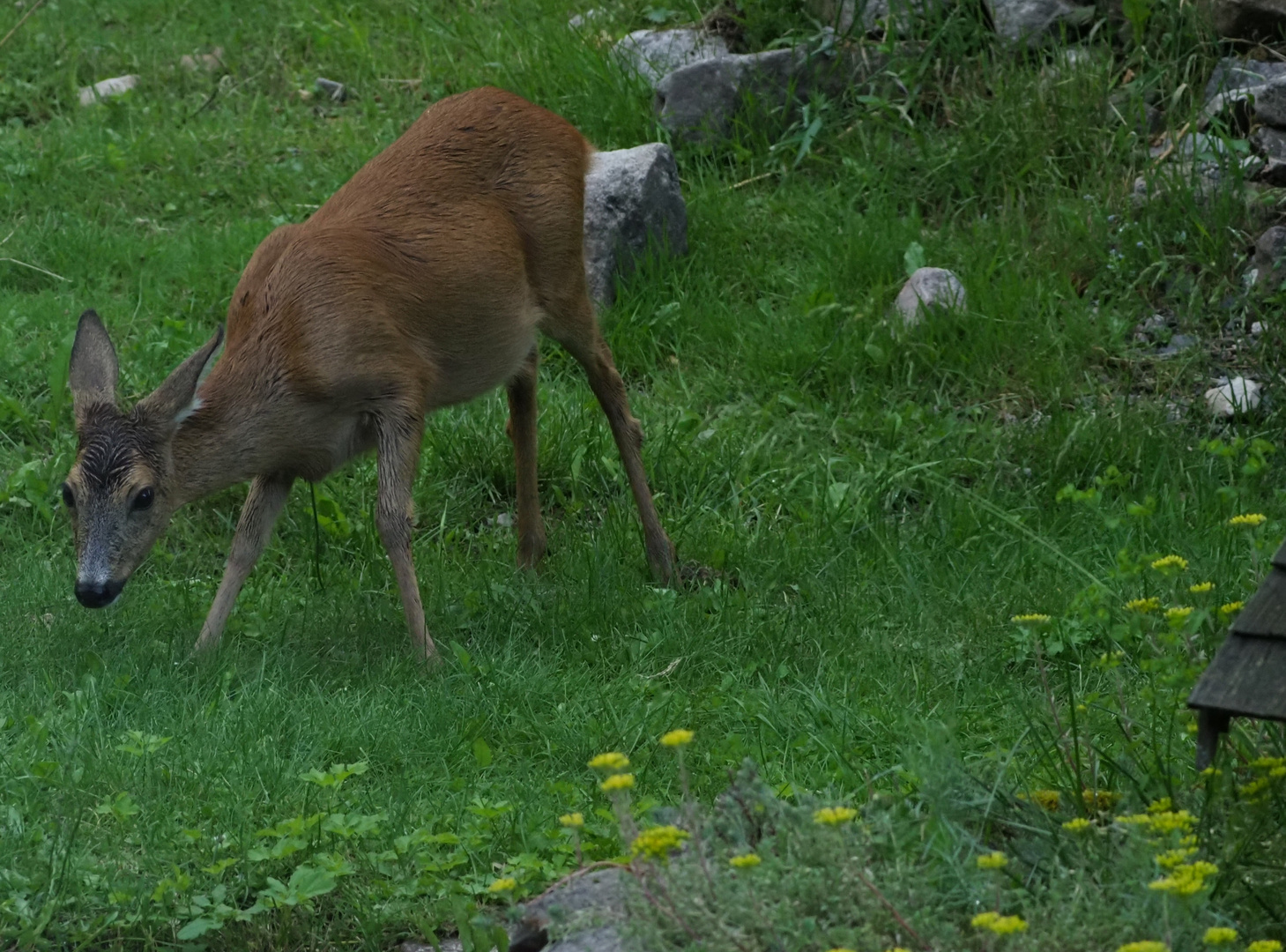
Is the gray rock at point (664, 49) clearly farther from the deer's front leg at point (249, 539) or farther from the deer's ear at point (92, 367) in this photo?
the deer's ear at point (92, 367)

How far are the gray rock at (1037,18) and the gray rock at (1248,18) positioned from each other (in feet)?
2.08

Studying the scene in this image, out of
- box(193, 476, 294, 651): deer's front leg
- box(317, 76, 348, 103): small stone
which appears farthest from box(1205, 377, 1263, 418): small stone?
box(317, 76, 348, 103): small stone

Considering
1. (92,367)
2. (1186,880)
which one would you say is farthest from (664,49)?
(1186,880)

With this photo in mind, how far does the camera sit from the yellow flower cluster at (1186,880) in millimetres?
2514

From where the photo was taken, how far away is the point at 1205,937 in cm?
246

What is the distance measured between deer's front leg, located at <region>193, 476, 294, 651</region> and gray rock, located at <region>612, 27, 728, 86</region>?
4010mm

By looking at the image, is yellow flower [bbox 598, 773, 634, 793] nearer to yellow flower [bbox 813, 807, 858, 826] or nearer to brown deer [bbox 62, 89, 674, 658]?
yellow flower [bbox 813, 807, 858, 826]

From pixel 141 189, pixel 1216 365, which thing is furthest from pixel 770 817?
pixel 141 189

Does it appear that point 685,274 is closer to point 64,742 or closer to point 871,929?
point 64,742

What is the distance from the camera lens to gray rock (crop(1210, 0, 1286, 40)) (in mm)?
8195

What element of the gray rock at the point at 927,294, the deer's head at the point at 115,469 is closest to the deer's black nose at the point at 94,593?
the deer's head at the point at 115,469

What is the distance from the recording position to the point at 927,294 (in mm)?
7590

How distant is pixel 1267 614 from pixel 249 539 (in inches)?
149

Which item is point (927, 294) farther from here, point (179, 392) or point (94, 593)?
point (94, 593)
